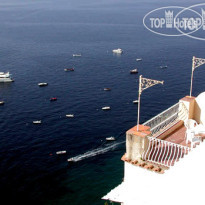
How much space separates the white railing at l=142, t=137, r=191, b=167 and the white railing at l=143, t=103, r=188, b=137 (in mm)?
3428

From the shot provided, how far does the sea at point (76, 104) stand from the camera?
65.3 meters

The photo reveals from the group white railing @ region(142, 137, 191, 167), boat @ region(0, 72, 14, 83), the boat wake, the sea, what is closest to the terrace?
white railing @ region(142, 137, 191, 167)

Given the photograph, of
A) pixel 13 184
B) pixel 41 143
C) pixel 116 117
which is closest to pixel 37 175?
pixel 13 184

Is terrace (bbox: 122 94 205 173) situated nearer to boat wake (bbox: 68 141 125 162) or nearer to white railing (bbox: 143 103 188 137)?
white railing (bbox: 143 103 188 137)

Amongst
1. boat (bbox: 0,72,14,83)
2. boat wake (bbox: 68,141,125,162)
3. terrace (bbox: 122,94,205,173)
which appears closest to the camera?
terrace (bbox: 122,94,205,173)

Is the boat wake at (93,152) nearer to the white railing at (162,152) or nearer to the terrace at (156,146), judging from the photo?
the terrace at (156,146)

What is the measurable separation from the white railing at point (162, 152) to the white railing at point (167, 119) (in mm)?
3428

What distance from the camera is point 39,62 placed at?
145125 mm

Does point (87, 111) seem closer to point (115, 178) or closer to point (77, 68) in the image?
point (115, 178)

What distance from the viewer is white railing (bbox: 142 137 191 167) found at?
82.8 ft

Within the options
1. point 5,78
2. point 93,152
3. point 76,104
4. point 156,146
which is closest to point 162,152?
point 156,146

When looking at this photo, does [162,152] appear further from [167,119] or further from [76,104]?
[76,104]

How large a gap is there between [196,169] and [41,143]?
214 feet

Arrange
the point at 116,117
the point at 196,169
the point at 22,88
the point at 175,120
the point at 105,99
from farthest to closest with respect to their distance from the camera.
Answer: the point at 22,88 < the point at 105,99 < the point at 116,117 < the point at 175,120 < the point at 196,169
